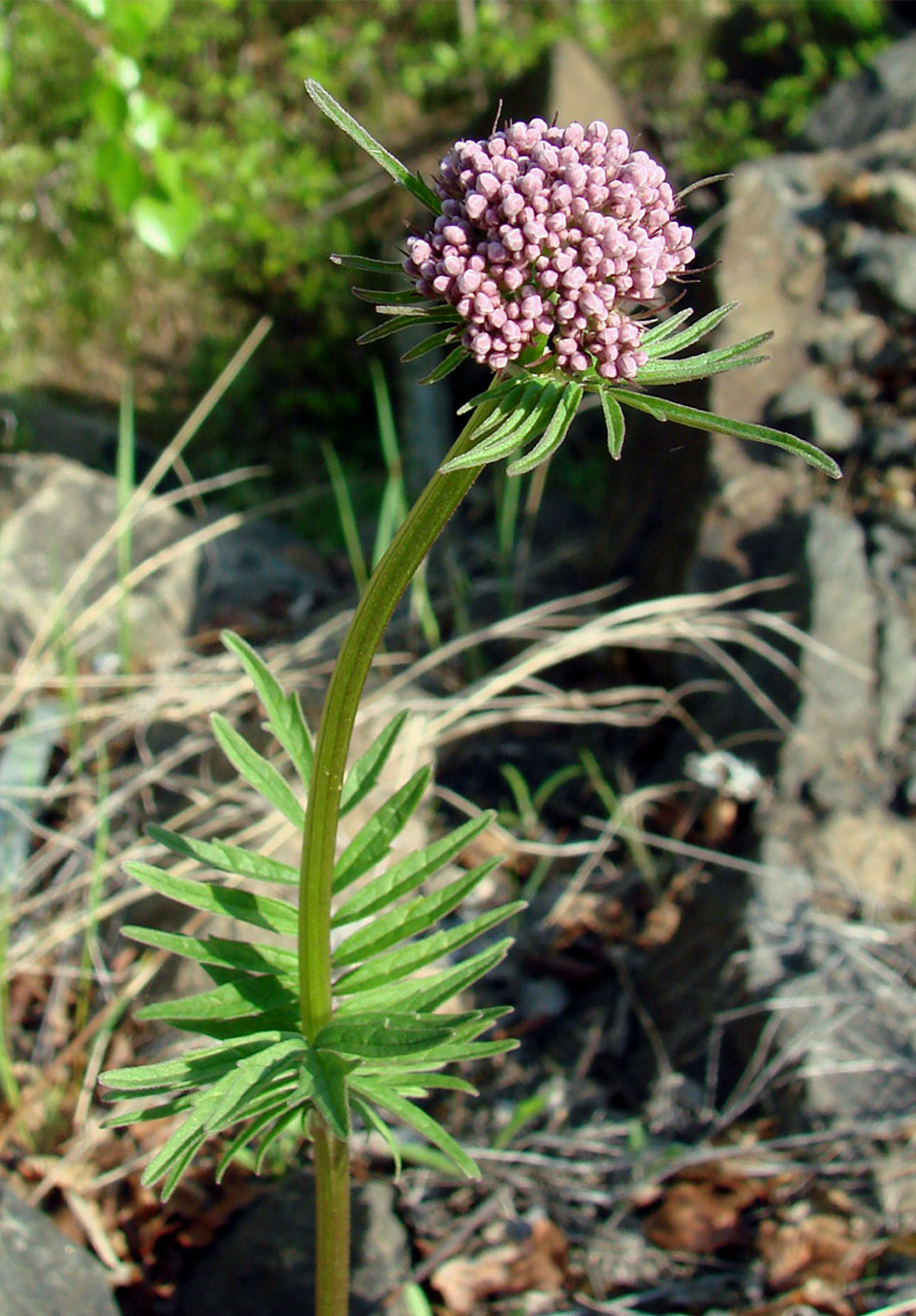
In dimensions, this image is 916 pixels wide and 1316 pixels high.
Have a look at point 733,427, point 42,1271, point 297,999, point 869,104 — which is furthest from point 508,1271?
point 869,104

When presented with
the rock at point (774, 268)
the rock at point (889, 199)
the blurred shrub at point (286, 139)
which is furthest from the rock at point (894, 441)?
the blurred shrub at point (286, 139)

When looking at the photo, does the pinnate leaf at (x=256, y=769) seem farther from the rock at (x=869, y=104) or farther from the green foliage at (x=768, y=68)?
the green foliage at (x=768, y=68)

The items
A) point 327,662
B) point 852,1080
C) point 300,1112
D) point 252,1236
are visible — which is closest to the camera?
point 300,1112

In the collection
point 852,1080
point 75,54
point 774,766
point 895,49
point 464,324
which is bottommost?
point 852,1080

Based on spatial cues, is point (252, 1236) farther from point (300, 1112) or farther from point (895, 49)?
point (895, 49)

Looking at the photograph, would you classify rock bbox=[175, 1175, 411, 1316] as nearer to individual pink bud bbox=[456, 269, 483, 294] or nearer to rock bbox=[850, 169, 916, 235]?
individual pink bud bbox=[456, 269, 483, 294]

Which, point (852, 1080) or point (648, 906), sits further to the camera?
point (648, 906)

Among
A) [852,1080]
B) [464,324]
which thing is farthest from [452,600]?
[464,324]
